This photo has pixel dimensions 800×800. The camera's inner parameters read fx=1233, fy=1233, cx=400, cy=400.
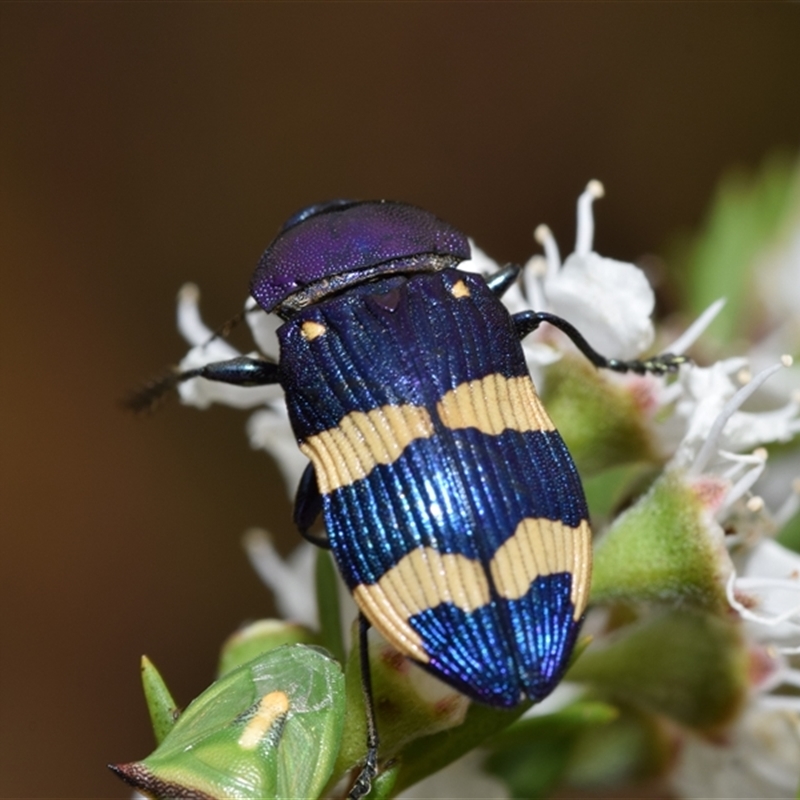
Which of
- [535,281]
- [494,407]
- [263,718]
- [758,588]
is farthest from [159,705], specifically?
[535,281]

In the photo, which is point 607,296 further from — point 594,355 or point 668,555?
point 668,555

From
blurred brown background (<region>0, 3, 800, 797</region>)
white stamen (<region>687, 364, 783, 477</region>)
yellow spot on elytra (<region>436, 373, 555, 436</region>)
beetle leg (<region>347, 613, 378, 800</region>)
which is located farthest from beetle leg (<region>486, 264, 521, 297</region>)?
blurred brown background (<region>0, 3, 800, 797</region>)

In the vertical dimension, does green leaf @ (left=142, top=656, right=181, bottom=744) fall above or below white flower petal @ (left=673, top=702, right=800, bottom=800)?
above

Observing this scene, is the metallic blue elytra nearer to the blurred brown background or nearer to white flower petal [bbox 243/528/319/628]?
white flower petal [bbox 243/528/319/628]

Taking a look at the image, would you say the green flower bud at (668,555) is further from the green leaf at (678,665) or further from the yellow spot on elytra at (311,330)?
the yellow spot on elytra at (311,330)

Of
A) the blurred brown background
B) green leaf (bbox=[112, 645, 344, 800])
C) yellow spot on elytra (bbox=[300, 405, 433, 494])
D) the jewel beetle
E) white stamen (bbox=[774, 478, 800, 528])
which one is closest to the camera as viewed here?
green leaf (bbox=[112, 645, 344, 800])

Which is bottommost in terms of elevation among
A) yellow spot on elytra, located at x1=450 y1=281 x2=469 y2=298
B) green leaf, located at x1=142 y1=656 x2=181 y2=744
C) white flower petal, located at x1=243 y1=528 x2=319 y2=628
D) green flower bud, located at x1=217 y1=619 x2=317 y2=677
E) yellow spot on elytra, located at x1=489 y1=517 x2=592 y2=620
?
white flower petal, located at x1=243 y1=528 x2=319 y2=628

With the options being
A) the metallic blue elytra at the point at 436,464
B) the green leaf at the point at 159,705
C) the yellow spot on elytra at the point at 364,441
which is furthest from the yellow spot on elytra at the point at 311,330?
the green leaf at the point at 159,705

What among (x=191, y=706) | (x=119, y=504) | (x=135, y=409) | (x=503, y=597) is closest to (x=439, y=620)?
(x=503, y=597)
